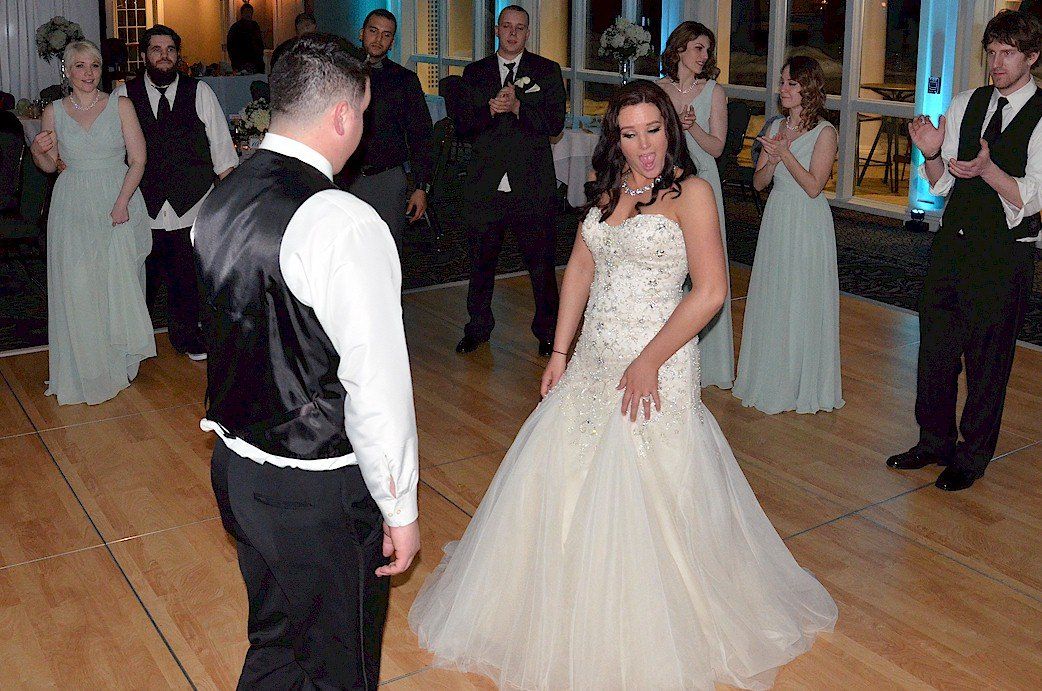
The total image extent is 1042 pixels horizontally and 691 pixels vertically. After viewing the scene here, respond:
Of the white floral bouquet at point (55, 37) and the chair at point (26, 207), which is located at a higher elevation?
the white floral bouquet at point (55, 37)

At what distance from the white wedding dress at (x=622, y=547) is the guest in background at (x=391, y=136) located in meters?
2.59

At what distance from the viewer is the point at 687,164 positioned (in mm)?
3146

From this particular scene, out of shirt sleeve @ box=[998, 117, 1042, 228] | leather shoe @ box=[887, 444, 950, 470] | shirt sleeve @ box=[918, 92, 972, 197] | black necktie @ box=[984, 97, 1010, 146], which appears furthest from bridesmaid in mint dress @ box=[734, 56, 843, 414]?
shirt sleeve @ box=[998, 117, 1042, 228]

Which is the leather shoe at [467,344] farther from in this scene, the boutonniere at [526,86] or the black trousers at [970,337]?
the black trousers at [970,337]

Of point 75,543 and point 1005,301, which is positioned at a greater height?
point 1005,301

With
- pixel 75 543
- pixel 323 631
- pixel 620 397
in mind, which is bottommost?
pixel 75 543

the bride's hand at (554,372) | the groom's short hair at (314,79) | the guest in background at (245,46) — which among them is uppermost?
the guest in background at (245,46)

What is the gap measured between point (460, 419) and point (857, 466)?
5.86ft

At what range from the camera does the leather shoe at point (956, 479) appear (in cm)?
428

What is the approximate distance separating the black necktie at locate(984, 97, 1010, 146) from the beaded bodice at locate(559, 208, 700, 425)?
1593mm

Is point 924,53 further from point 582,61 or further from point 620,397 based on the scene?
point 620,397

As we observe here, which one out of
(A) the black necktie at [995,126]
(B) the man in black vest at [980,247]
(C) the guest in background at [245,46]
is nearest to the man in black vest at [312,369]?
(B) the man in black vest at [980,247]

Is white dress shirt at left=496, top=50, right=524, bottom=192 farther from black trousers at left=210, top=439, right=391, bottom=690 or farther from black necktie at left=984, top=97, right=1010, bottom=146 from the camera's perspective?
black trousers at left=210, top=439, right=391, bottom=690

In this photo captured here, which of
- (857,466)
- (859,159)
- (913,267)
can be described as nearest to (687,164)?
(857,466)
